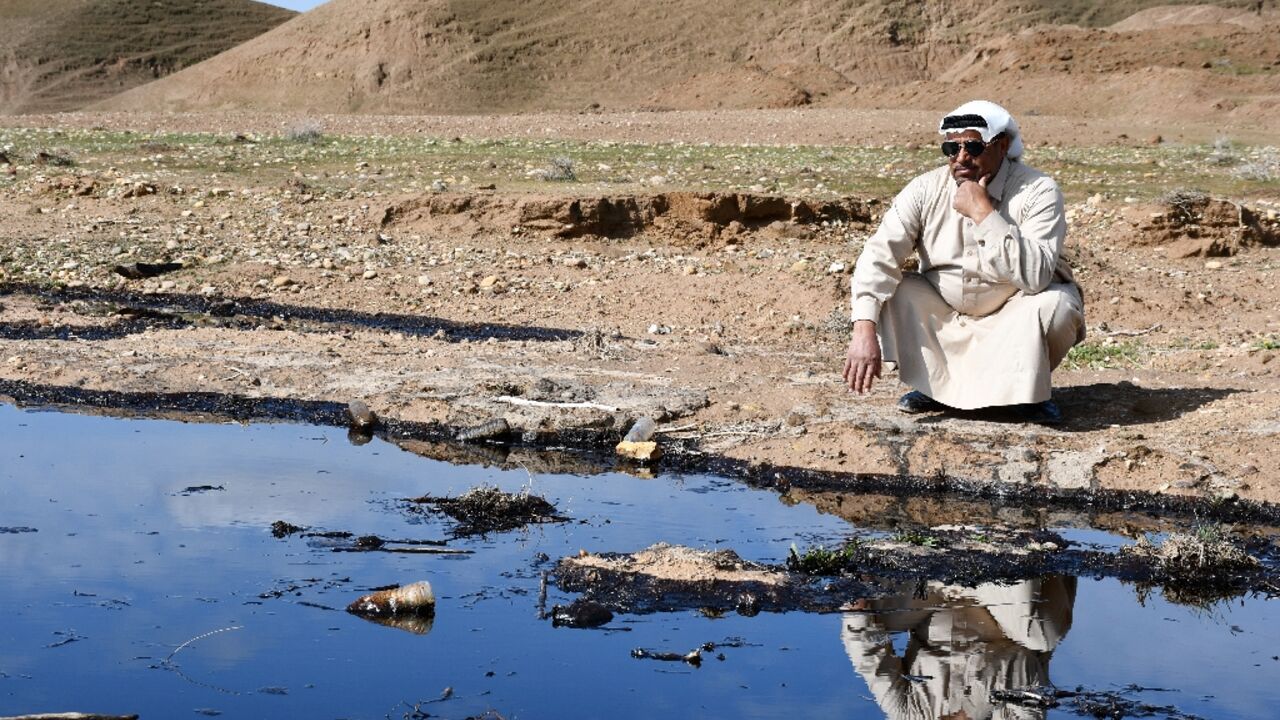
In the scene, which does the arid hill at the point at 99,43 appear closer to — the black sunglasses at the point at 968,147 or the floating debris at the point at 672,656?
the black sunglasses at the point at 968,147

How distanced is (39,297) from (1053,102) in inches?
1035

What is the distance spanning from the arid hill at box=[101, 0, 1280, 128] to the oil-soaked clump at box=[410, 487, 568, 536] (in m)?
30.2

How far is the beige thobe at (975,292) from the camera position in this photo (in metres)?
5.98

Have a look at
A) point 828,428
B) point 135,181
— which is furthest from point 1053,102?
point 828,428

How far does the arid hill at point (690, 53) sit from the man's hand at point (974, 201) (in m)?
29.5

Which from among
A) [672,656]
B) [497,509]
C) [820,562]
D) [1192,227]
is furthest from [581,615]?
[1192,227]

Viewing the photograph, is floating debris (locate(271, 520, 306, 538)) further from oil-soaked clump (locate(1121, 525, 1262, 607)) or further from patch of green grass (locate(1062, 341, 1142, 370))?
patch of green grass (locate(1062, 341, 1142, 370))

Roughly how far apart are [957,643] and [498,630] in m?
1.24

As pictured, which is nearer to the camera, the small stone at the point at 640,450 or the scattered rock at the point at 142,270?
the small stone at the point at 640,450

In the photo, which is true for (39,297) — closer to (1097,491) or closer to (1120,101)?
Result: (1097,491)

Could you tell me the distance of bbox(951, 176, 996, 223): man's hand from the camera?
19.3ft

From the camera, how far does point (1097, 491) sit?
235 inches

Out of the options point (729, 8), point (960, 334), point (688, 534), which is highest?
point (729, 8)

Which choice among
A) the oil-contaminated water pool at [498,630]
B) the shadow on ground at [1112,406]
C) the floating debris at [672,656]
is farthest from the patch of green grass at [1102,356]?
the floating debris at [672,656]
